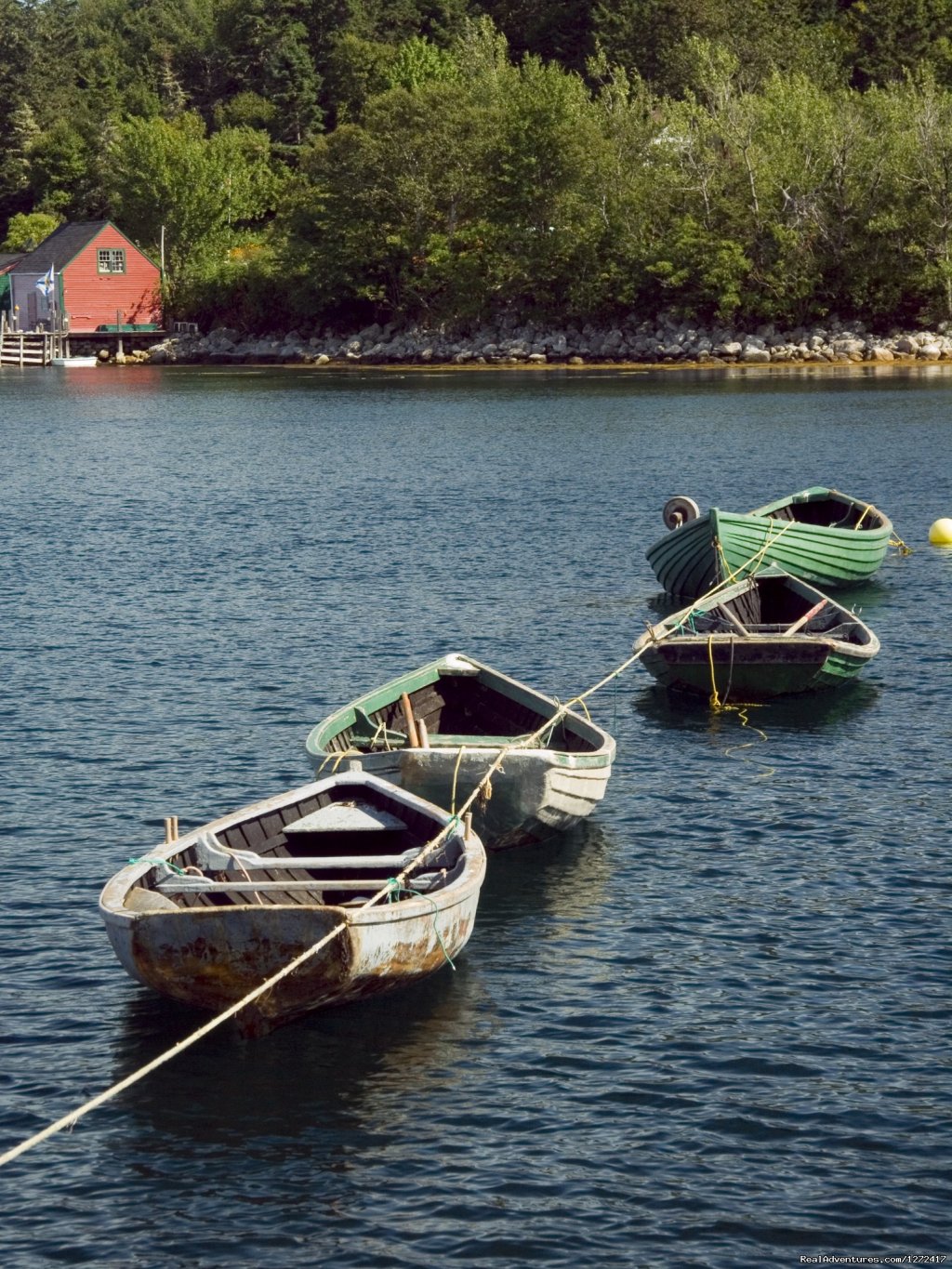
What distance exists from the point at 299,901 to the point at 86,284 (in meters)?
129

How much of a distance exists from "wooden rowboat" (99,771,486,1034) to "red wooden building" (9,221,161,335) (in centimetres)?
12528

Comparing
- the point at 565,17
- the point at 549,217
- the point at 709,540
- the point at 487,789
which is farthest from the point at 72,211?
the point at 487,789

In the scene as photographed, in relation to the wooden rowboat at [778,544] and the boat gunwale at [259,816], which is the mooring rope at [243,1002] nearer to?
the boat gunwale at [259,816]

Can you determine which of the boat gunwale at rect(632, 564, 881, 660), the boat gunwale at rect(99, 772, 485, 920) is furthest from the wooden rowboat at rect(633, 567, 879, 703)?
the boat gunwale at rect(99, 772, 485, 920)

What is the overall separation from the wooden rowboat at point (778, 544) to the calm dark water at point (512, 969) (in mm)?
982

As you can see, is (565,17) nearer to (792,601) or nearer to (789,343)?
(789,343)

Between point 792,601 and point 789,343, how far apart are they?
82.4 metres

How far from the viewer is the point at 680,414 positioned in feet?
261

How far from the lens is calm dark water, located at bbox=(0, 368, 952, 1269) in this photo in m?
12.8

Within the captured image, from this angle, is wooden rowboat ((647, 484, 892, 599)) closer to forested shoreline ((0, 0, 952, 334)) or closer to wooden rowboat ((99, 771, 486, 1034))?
wooden rowboat ((99, 771, 486, 1034))

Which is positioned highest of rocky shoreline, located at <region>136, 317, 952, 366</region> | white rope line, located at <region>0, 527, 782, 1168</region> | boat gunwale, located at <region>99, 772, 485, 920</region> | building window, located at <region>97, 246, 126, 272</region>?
building window, located at <region>97, 246, 126, 272</region>

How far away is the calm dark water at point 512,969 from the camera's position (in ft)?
42.0

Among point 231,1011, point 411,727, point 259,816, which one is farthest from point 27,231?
point 231,1011

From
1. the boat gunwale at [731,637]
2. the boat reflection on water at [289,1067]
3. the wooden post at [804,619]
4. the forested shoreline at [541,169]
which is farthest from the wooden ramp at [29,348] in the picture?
the boat reflection on water at [289,1067]
